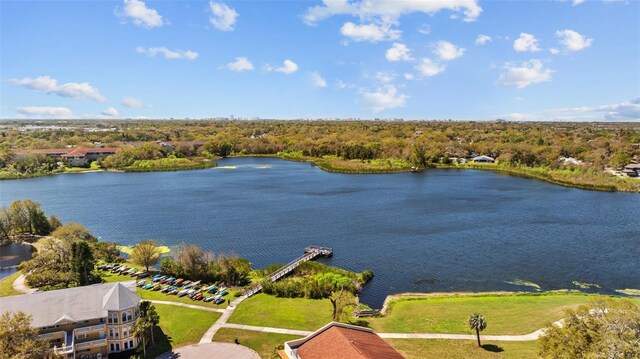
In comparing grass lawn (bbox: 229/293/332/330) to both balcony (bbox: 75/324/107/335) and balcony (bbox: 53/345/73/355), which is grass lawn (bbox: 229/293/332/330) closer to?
balcony (bbox: 75/324/107/335)

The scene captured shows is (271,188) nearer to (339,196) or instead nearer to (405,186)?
(339,196)

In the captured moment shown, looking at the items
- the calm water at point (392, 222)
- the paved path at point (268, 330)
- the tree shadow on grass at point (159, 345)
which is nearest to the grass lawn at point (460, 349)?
the paved path at point (268, 330)

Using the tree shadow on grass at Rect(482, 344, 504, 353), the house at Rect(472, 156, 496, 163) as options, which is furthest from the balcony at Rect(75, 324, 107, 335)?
the house at Rect(472, 156, 496, 163)

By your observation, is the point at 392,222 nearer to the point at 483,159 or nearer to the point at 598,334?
the point at 598,334

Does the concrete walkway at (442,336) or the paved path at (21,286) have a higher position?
the concrete walkway at (442,336)

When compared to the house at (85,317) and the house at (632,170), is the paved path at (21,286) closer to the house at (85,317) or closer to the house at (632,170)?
the house at (85,317)

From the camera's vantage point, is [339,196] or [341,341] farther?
[339,196]

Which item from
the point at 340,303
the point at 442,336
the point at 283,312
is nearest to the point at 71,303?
the point at 283,312

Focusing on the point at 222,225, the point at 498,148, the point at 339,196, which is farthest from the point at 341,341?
the point at 498,148

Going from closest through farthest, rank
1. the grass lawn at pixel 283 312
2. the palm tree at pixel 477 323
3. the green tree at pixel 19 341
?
the green tree at pixel 19 341
the palm tree at pixel 477 323
the grass lawn at pixel 283 312
